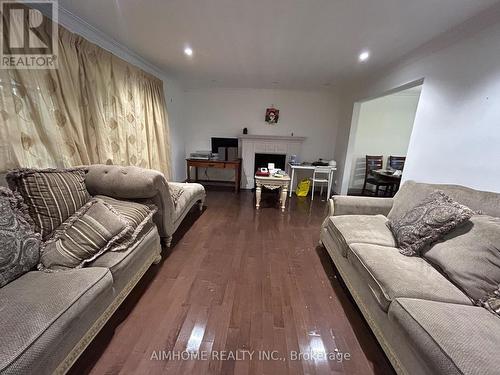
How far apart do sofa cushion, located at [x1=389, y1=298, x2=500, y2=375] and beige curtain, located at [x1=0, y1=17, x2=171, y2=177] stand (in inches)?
109

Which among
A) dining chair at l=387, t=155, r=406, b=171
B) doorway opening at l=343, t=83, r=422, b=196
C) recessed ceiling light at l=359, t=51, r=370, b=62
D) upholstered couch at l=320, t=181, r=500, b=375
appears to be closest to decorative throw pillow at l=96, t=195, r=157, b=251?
upholstered couch at l=320, t=181, r=500, b=375

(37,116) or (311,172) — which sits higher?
(37,116)

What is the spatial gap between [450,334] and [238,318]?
44.7 inches

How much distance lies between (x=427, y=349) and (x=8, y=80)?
10.0 ft

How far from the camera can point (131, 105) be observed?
2945mm

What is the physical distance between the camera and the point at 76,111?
2084mm

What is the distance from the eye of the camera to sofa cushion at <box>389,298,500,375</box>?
2.60 feet

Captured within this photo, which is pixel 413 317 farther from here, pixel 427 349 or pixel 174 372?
pixel 174 372

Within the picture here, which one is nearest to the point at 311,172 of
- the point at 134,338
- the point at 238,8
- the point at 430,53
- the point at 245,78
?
the point at 245,78

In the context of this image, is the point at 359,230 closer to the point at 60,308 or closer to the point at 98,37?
the point at 60,308

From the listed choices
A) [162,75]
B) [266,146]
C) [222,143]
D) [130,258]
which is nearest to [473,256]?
[130,258]

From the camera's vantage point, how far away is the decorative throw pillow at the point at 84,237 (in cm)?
124

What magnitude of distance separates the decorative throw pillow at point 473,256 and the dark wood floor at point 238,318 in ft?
2.13

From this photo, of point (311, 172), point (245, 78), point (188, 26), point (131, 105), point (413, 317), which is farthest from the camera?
point (311, 172)
